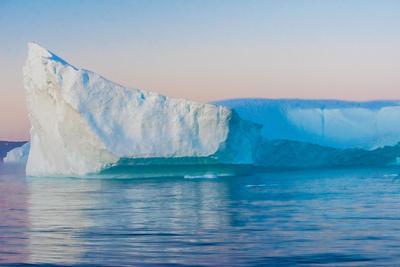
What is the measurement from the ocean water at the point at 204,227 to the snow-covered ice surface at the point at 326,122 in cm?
839

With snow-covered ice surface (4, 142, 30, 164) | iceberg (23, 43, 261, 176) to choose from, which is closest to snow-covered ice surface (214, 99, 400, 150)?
Answer: iceberg (23, 43, 261, 176)

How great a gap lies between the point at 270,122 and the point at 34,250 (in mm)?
20791

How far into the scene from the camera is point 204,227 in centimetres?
1142

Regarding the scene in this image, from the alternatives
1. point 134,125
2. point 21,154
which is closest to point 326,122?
point 134,125

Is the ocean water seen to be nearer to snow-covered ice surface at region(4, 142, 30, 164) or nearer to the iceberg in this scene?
the iceberg

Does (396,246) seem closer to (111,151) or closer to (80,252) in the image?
(80,252)

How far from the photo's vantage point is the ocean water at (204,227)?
8461 mm

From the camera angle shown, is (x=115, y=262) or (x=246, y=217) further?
(x=246, y=217)

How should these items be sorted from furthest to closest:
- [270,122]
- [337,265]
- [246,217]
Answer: [270,122] → [246,217] → [337,265]

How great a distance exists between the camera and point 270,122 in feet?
96.3

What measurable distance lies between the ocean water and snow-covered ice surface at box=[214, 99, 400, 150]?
839cm

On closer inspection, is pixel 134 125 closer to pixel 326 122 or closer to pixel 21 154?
pixel 326 122

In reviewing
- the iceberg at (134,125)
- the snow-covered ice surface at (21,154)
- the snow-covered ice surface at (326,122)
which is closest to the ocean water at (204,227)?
the iceberg at (134,125)

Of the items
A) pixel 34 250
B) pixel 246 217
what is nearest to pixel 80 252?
pixel 34 250
